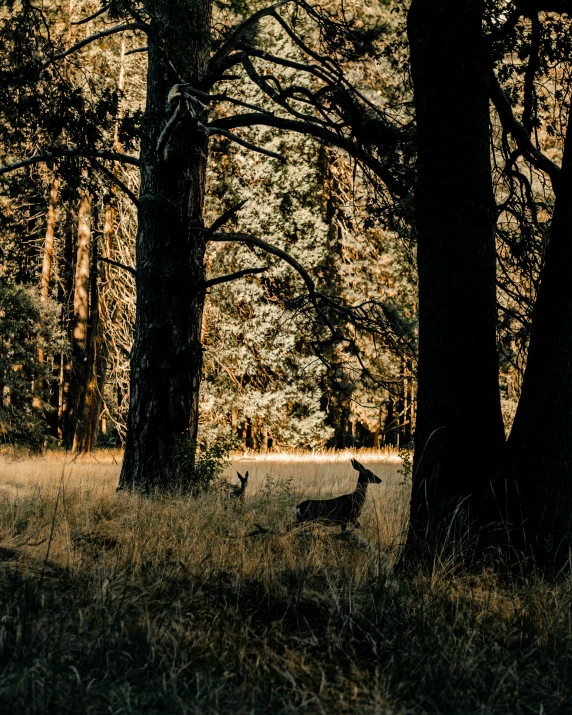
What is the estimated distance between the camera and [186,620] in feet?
12.6

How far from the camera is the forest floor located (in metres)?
3.18

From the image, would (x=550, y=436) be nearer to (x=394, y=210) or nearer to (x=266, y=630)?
(x=266, y=630)

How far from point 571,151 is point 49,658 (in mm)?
4400

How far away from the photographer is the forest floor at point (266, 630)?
3.18 meters

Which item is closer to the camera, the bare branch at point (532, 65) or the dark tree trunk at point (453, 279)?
the dark tree trunk at point (453, 279)

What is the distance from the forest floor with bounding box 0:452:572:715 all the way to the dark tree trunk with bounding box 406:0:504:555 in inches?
23.0

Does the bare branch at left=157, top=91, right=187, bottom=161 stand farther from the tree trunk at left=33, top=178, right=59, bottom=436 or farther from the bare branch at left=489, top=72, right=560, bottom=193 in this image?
the tree trunk at left=33, top=178, right=59, bottom=436

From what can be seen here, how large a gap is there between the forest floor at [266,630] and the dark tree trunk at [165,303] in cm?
350

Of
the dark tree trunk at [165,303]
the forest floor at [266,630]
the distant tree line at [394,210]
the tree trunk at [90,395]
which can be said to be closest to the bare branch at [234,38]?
the distant tree line at [394,210]

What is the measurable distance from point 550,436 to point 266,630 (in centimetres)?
229

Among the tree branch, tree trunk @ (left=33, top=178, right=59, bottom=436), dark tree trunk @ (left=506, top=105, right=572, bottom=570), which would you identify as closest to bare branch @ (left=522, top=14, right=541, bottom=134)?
the tree branch

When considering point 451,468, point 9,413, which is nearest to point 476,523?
point 451,468

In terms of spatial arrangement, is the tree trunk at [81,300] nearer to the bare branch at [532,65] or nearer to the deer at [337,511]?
the deer at [337,511]

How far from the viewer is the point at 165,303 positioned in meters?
9.31
